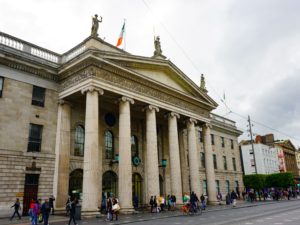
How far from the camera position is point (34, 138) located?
2316 centimetres

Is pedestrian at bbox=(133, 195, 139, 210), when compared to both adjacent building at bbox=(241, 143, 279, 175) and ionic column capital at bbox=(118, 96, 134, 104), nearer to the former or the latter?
ionic column capital at bbox=(118, 96, 134, 104)

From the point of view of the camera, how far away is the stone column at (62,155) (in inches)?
904

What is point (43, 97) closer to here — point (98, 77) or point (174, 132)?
point (98, 77)

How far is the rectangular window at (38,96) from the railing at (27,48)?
287cm

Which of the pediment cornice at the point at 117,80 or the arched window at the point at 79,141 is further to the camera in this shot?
the arched window at the point at 79,141

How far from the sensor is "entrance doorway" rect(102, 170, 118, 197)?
89.9ft

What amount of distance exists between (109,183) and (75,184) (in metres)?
3.80

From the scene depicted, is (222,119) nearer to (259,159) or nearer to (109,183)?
(109,183)

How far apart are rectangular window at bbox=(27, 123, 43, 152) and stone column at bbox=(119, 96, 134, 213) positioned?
658 cm

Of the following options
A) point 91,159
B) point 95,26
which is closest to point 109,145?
point 91,159

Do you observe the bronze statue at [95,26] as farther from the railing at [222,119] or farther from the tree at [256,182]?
the tree at [256,182]

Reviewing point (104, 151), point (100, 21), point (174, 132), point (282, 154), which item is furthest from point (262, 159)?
point (100, 21)

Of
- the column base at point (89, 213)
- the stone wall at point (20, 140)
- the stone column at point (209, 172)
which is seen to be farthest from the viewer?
the stone column at point (209, 172)

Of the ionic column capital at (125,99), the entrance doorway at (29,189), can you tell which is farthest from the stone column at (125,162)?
the entrance doorway at (29,189)
